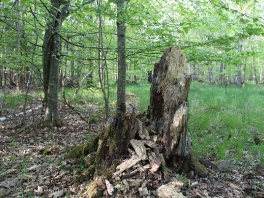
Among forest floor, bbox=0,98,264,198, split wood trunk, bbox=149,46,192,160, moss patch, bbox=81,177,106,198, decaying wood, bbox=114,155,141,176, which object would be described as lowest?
forest floor, bbox=0,98,264,198

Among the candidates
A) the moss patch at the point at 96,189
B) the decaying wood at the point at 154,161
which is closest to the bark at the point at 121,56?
the decaying wood at the point at 154,161

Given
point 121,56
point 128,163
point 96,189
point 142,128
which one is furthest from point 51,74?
point 96,189

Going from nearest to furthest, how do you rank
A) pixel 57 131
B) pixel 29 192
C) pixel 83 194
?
pixel 83 194 < pixel 29 192 < pixel 57 131

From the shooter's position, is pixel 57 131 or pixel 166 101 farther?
pixel 57 131

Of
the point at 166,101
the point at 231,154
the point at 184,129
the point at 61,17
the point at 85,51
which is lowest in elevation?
the point at 231,154

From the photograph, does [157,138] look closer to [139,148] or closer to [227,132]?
[139,148]

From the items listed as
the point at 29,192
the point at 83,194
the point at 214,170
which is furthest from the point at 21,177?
the point at 214,170

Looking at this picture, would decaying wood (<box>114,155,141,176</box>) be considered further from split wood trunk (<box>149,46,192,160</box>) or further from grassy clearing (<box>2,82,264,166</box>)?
grassy clearing (<box>2,82,264,166</box>)

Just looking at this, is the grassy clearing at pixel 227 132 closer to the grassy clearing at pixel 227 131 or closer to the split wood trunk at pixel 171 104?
the grassy clearing at pixel 227 131

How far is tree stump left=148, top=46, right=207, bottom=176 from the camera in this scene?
366cm

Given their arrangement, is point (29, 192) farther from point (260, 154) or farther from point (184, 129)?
point (260, 154)

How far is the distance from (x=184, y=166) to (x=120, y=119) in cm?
133

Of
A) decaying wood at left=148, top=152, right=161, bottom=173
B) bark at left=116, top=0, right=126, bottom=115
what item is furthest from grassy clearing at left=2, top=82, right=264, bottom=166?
decaying wood at left=148, top=152, right=161, bottom=173

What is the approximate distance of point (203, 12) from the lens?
19.6 feet
